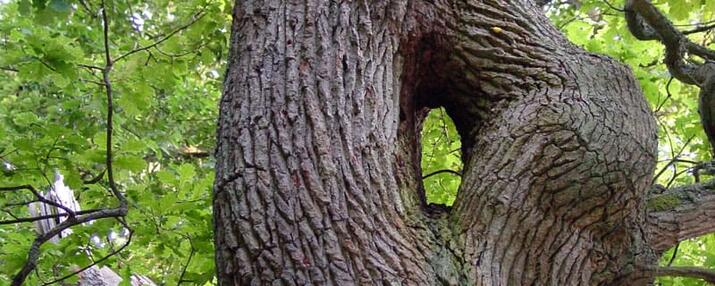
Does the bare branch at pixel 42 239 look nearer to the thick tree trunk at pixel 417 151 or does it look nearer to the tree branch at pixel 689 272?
the thick tree trunk at pixel 417 151

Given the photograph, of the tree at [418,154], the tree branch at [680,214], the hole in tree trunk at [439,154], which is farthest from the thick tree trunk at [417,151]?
the hole in tree trunk at [439,154]

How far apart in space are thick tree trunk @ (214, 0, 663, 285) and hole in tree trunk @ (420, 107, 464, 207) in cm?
149

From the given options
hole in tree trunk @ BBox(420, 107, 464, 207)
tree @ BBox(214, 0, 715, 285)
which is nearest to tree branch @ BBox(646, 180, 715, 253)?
tree @ BBox(214, 0, 715, 285)

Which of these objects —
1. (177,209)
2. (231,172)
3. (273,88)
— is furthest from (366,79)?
(177,209)

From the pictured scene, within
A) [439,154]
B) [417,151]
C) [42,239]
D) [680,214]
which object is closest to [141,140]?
[42,239]

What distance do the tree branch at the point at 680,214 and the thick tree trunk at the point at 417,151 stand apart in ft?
0.43

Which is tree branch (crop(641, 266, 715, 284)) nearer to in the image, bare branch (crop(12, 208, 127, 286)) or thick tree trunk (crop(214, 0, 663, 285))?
thick tree trunk (crop(214, 0, 663, 285))

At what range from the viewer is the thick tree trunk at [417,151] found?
140 cm

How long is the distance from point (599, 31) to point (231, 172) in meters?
4.27

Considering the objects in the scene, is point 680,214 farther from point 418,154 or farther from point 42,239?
point 42,239

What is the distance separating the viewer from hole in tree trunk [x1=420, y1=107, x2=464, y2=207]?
351 centimetres

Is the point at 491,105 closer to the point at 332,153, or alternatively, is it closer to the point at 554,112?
the point at 554,112

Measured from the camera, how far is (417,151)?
6.47ft

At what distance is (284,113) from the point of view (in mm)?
1511
